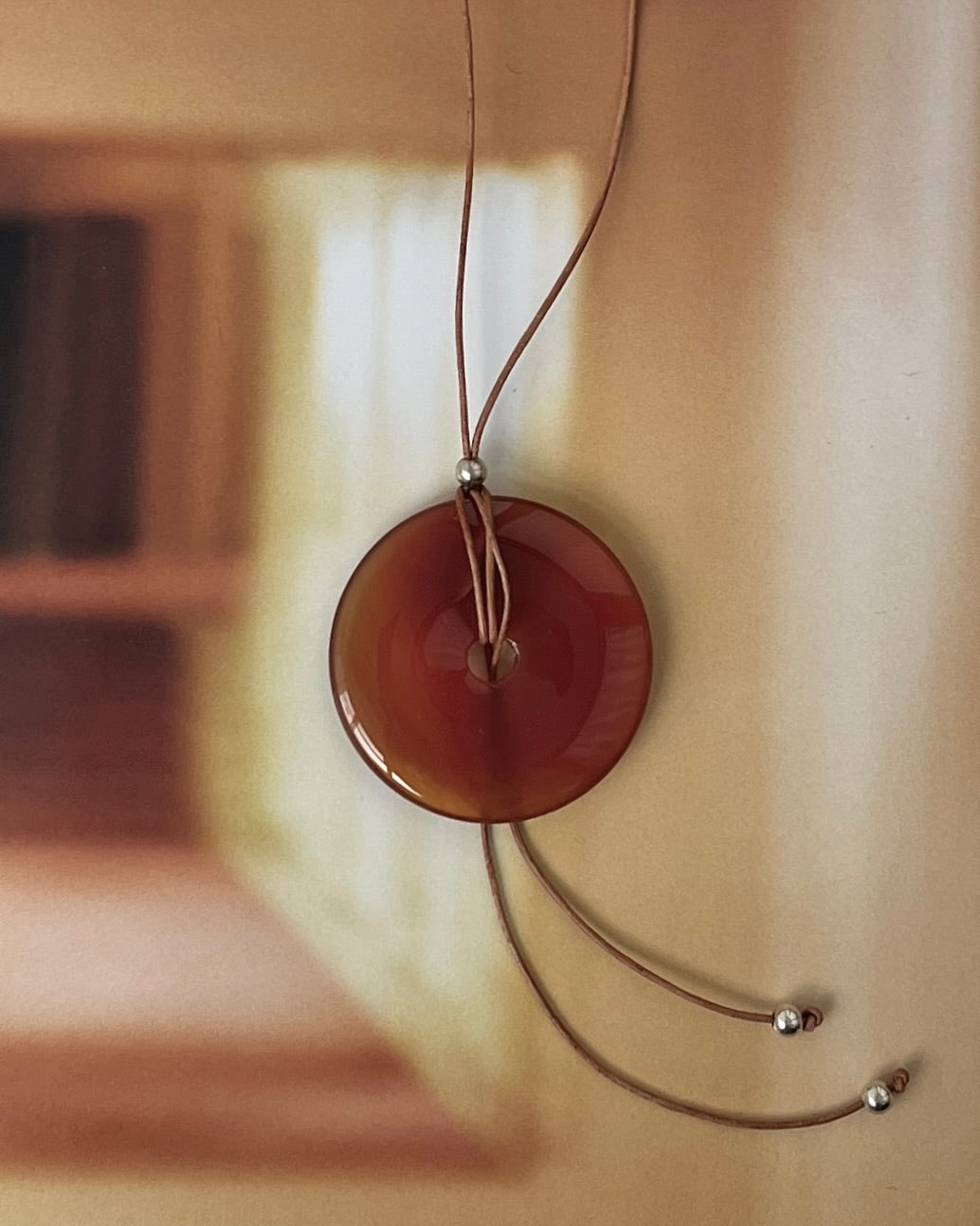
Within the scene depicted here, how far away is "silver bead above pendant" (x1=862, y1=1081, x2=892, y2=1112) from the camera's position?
0.74 m

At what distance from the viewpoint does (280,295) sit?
792 millimetres

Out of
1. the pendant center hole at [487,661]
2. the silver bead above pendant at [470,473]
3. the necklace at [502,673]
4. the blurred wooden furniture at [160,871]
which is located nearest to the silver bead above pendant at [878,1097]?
the necklace at [502,673]

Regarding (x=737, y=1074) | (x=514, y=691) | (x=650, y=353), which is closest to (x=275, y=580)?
(x=514, y=691)

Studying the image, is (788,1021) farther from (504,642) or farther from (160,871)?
(160,871)

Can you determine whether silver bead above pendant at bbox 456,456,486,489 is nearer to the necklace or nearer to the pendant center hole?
the necklace

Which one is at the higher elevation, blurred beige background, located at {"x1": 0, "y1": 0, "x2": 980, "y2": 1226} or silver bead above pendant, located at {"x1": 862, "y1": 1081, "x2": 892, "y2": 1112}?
blurred beige background, located at {"x1": 0, "y1": 0, "x2": 980, "y2": 1226}

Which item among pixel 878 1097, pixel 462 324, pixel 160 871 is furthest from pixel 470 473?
pixel 878 1097

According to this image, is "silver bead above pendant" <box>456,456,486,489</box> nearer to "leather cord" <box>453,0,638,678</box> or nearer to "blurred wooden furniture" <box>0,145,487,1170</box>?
"leather cord" <box>453,0,638,678</box>

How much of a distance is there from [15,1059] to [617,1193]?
0.41 metres

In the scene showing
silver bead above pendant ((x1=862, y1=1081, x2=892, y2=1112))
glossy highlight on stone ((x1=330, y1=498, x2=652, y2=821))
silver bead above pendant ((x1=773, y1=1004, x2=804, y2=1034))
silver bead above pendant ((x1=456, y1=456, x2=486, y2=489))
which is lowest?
silver bead above pendant ((x1=862, y1=1081, x2=892, y2=1112))

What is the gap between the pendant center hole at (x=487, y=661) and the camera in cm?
74

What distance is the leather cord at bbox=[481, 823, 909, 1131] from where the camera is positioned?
0.75m

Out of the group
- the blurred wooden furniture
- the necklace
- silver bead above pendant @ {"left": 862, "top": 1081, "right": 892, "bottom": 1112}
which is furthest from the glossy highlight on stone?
silver bead above pendant @ {"left": 862, "top": 1081, "right": 892, "bottom": 1112}

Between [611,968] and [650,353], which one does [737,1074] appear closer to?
[611,968]
